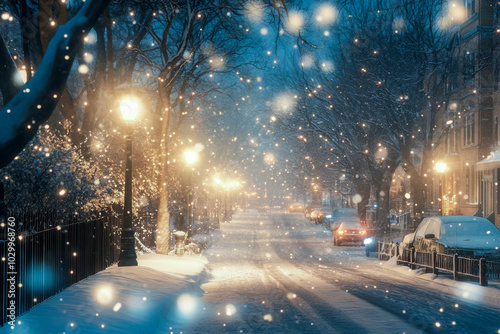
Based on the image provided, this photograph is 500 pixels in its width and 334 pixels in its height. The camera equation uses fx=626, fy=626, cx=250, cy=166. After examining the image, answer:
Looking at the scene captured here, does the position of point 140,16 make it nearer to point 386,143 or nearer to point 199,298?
point 199,298

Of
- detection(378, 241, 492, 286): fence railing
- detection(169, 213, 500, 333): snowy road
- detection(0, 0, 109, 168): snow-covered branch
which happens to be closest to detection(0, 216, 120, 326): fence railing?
detection(0, 0, 109, 168): snow-covered branch

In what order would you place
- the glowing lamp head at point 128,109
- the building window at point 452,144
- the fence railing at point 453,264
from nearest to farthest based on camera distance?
the fence railing at point 453,264
the glowing lamp head at point 128,109
the building window at point 452,144

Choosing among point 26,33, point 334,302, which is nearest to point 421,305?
point 334,302

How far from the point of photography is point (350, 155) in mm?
40938

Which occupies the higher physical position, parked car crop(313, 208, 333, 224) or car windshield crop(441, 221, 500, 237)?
car windshield crop(441, 221, 500, 237)

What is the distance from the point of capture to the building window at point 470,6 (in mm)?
38906

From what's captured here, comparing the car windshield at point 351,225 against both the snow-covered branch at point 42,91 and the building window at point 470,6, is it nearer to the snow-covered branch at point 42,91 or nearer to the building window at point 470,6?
the building window at point 470,6

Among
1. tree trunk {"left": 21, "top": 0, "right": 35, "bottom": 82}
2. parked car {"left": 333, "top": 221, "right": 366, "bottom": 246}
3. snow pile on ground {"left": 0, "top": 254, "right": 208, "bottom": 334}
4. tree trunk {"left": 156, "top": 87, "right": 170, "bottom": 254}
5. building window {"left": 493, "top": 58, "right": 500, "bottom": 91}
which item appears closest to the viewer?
snow pile on ground {"left": 0, "top": 254, "right": 208, "bottom": 334}

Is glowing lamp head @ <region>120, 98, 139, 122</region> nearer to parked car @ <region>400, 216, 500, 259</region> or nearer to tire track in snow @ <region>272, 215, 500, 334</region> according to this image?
tire track in snow @ <region>272, 215, 500, 334</region>

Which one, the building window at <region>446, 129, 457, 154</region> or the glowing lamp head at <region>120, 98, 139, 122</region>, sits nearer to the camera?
the glowing lamp head at <region>120, 98, 139, 122</region>

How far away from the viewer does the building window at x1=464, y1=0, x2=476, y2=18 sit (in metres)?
38.9

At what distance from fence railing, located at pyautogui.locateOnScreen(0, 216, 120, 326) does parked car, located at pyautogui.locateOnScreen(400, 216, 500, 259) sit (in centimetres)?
1034

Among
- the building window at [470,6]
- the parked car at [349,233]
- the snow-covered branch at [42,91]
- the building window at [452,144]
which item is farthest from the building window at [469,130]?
the snow-covered branch at [42,91]

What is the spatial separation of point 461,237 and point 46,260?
13276mm
